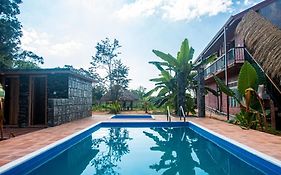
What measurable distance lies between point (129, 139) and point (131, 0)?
10750 millimetres

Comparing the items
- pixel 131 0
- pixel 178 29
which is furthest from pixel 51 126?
pixel 178 29

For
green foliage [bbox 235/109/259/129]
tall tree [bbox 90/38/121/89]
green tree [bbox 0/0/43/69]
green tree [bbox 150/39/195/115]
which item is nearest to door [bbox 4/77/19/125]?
green tree [bbox 150/39/195/115]

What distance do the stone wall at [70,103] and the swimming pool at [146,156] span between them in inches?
66.1

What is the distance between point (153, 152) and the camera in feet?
24.8

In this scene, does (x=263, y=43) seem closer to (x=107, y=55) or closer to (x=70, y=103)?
(x=70, y=103)

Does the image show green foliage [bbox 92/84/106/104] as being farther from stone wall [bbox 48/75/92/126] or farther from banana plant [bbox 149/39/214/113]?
banana plant [bbox 149/39/214/113]

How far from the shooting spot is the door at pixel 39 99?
12.4 meters

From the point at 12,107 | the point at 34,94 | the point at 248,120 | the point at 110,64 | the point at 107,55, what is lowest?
the point at 248,120

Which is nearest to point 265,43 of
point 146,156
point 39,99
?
point 146,156

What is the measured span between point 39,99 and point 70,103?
140 cm

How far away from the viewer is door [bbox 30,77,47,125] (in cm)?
1236

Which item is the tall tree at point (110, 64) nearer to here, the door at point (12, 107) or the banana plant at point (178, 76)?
the banana plant at point (178, 76)

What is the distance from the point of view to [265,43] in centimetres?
950

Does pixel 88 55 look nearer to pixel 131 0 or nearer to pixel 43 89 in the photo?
pixel 131 0
